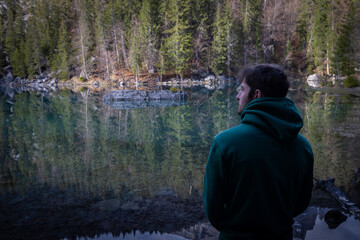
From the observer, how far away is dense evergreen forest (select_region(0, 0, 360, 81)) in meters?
42.9

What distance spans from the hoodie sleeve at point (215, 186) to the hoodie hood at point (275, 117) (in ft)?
0.88

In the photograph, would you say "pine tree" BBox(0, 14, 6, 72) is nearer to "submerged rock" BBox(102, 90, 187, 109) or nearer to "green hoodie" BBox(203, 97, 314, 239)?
"submerged rock" BBox(102, 90, 187, 109)

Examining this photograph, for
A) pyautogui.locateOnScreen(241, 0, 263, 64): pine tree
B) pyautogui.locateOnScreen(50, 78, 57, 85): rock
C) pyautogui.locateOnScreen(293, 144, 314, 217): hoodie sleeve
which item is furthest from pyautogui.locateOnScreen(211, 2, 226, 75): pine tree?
pyautogui.locateOnScreen(293, 144, 314, 217): hoodie sleeve

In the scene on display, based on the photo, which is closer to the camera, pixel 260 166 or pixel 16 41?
pixel 260 166

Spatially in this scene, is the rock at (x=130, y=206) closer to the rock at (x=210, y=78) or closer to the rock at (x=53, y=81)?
the rock at (x=210, y=78)

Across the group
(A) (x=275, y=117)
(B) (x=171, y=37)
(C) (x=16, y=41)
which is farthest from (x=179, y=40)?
(A) (x=275, y=117)

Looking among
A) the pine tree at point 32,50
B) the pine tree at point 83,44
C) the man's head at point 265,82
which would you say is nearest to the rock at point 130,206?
the man's head at point 265,82

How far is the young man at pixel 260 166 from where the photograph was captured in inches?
58.9

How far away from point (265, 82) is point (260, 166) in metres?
0.51

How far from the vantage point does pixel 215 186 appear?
160 centimetres

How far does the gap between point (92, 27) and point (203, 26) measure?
24398mm

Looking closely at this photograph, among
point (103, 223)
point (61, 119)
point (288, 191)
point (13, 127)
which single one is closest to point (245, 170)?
point (288, 191)

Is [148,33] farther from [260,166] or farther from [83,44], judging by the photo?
[260,166]

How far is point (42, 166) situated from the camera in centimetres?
702
